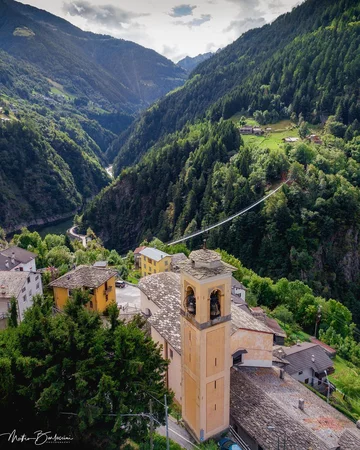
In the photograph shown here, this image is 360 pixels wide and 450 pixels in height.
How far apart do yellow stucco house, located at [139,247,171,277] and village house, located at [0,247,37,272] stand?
18.1 meters

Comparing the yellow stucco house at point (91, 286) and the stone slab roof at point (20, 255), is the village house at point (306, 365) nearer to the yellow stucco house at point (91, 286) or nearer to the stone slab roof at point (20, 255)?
the yellow stucco house at point (91, 286)

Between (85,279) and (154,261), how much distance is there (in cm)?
2712

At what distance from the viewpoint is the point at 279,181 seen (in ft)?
301

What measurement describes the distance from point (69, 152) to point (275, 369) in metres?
181

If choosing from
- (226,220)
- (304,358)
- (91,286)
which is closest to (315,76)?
(226,220)

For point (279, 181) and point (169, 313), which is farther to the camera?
point (279, 181)

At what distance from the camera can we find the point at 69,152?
195375 mm

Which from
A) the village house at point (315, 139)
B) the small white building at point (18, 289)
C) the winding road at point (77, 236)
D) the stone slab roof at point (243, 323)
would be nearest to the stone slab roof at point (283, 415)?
the stone slab roof at point (243, 323)

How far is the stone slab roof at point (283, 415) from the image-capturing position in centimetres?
2434

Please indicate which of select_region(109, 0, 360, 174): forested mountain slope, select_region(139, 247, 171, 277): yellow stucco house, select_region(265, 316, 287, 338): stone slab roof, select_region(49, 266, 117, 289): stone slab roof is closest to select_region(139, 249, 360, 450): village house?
select_region(49, 266, 117, 289): stone slab roof

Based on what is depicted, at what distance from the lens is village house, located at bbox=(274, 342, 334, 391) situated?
126 ft

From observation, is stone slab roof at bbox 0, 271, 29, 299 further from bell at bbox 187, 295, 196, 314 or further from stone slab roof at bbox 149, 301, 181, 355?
bell at bbox 187, 295, 196, 314

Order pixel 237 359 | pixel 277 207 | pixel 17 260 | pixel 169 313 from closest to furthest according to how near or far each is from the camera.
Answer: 1. pixel 237 359
2. pixel 169 313
3. pixel 17 260
4. pixel 277 207

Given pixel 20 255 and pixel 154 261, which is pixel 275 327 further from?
pixel 20 255
